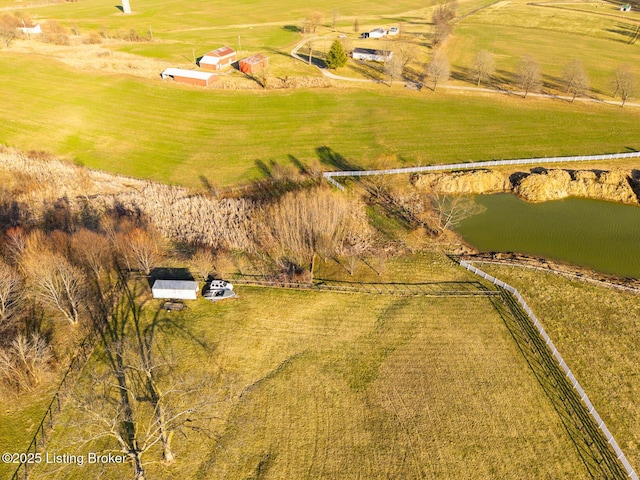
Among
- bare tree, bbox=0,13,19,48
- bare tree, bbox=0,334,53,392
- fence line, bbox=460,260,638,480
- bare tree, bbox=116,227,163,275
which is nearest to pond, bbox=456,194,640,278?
fence line, bbox=460,260,638,480

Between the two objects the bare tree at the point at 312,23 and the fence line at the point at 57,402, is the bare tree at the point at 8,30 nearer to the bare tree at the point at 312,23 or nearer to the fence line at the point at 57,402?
the bare tree at the point at 312,23

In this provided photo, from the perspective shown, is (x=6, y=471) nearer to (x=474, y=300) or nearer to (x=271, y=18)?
(x=474, y=300)

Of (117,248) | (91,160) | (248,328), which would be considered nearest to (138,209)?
(117,248)

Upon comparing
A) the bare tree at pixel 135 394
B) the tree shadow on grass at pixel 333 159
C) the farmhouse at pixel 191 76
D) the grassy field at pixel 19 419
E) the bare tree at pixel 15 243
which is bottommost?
the grassy field at pixel 19 419

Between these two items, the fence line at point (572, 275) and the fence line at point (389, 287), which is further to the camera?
the fence line at point (572, 275)

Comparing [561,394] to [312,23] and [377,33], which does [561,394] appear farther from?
[312,23]

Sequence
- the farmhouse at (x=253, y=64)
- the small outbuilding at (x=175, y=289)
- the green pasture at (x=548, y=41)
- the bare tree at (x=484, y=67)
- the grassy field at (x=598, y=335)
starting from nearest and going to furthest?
the grassy field at (x=598, y=335) < the small outbuilding at (x=175, y=289) < the bare tree at (x=484, y=67) < the farmhouse at (x=253, y=64) < the green pasture at (x=548, y=41)

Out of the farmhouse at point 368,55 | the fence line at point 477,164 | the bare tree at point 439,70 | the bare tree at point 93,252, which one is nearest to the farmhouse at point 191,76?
the farmhouse at point 368,55
